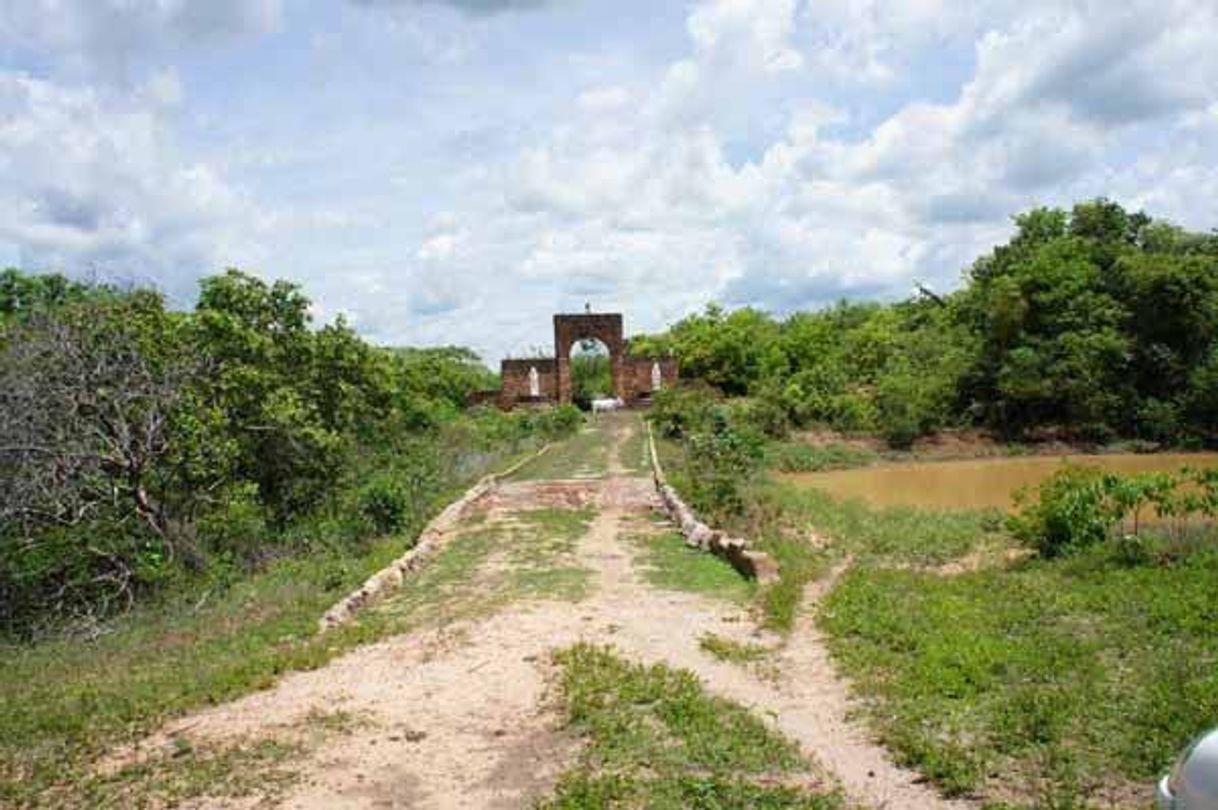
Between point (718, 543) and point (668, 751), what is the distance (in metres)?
6.27

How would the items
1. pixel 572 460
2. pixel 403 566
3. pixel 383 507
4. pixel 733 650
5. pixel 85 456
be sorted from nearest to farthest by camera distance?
pixel 733 650 < pixel 403 566 < pixel 85 456 < pixel 383 507 < pixel 572 460

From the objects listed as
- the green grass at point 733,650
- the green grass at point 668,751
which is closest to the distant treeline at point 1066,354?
the green grass at point 733,650

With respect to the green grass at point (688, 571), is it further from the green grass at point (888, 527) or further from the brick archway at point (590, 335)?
the brick archway at point (590, 335)

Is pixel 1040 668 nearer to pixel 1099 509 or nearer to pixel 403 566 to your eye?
pixel 1099 509

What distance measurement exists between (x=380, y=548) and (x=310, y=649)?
180 inches

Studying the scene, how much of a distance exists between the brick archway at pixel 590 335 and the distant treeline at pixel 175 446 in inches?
1122

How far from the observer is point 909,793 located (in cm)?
459

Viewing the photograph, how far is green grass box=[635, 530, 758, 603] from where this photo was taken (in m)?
9.49

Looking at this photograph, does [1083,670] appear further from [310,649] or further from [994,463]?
[994,463]

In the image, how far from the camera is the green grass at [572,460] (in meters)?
20.2

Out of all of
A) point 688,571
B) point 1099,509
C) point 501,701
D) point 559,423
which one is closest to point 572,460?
point 559,423

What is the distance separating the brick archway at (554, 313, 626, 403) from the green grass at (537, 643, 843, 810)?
3820 cm

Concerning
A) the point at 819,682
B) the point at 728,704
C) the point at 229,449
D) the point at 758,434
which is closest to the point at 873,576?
the point at 819,682

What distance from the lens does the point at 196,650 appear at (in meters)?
8.05
